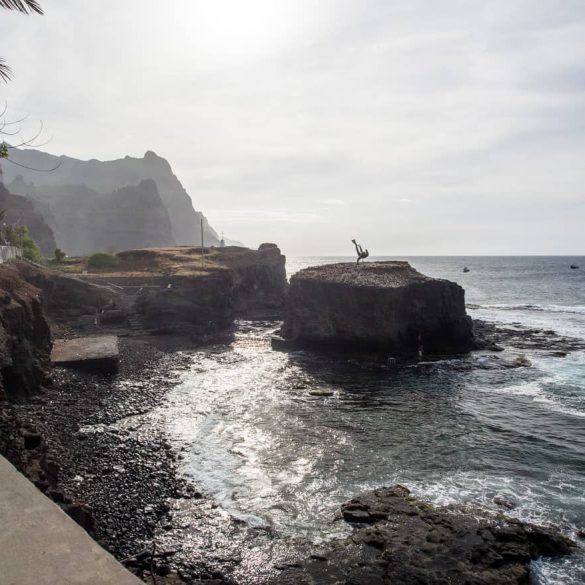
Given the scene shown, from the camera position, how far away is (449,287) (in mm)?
41438

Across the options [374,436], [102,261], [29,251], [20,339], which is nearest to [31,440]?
[20,339]

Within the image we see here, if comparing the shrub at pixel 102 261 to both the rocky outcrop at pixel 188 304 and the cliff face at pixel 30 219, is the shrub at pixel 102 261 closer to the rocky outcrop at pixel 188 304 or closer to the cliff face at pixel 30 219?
the rocky outcrop at pixel 188 304

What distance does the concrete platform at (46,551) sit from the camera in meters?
3.76

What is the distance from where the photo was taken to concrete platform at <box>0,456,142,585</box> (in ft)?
12.3

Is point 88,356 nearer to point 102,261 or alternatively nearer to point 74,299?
point 74,299

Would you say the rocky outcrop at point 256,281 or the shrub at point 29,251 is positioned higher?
the shrub at point 29,251

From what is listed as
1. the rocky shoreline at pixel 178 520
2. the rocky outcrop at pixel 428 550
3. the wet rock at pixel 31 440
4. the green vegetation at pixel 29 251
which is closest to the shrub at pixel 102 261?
the green vegetation at pixel 29 251

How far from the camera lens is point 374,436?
21375 mm

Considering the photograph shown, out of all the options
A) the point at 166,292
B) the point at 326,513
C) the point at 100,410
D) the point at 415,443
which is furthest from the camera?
the point at 166,292

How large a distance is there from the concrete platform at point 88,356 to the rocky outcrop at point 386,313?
64.7 feet

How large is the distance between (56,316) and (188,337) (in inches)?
485

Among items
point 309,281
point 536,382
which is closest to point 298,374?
point 309,281

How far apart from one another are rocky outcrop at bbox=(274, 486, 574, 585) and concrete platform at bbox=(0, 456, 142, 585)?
9.14 m

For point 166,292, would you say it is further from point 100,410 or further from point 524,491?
point 524,491
